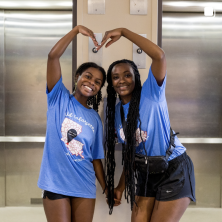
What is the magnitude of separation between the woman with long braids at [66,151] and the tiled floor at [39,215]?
122 cm

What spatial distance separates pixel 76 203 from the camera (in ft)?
5.47

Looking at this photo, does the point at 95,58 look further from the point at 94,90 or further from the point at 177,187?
the point at 177,187

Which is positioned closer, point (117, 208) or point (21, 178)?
point (117, 208)

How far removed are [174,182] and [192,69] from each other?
4.87 feet

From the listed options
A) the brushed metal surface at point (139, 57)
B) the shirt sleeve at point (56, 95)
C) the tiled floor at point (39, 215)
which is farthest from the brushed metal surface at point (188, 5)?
the tiled floor at point (39, 215)

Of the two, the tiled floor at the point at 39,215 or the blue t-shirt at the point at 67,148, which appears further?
the tiled floor at the point at 39,215

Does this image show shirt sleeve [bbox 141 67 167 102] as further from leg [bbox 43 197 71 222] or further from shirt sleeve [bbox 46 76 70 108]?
leg [bbox 43 197 71 222]

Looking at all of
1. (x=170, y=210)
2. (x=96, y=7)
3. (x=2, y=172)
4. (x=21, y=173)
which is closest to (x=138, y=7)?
(x=96, y=7)

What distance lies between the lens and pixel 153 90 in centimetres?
159

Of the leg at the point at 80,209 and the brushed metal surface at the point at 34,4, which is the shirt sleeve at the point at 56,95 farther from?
the brushed metal surface at the point at 34,4

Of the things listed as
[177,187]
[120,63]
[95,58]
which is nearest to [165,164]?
[177,187]

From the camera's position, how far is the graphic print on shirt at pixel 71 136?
1.64 m

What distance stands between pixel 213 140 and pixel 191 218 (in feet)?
3.02

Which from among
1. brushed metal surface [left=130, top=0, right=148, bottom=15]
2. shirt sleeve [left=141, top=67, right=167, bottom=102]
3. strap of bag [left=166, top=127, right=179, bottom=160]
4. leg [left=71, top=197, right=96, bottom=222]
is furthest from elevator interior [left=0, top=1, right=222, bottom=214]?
leg [left=71, top=197, right=96, bottom=222]
